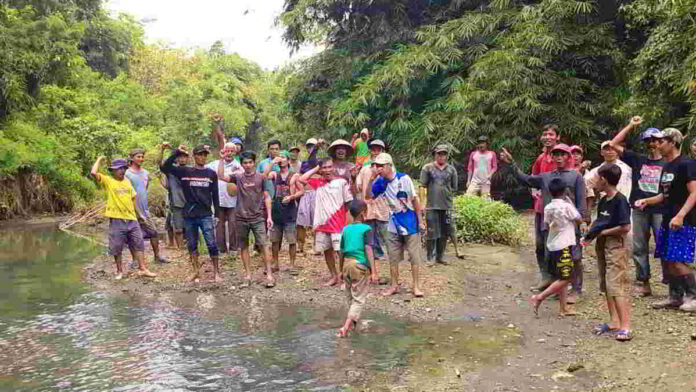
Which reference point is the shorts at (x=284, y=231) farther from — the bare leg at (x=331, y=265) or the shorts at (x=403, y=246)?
the shorts at (x=403, y=246)

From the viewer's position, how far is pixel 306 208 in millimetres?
9977

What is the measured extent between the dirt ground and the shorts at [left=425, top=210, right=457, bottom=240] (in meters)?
0.57

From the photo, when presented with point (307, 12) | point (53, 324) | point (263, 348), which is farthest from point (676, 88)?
point (307, 12)

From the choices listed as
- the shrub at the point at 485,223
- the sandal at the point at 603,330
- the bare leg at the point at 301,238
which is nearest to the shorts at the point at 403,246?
the sandal at the point at 603,330

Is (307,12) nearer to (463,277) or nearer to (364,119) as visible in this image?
(364,119)

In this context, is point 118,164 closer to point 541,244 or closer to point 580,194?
point 541,244

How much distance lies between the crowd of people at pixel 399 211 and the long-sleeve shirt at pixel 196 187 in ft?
0.05

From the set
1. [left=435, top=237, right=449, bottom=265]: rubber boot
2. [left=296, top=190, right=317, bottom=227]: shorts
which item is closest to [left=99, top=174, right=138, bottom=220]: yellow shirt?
[left=296, top=190, right=317, bottom=227]: shorts

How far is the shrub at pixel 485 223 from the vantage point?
11.5 metres

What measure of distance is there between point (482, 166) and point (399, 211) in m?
5.07

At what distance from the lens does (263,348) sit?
6176 mm

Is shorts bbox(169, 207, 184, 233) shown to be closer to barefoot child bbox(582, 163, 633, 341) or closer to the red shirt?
the red shirt

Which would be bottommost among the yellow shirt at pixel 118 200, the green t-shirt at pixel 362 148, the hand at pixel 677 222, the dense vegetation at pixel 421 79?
the hand at pixel 677 222

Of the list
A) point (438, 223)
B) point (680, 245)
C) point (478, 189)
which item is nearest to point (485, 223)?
point (478, 189)
